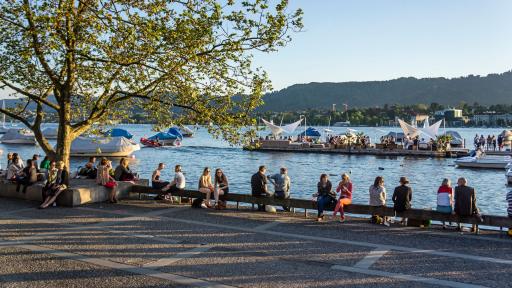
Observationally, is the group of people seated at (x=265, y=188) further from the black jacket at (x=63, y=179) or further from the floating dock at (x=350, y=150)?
the floating dock at (x=350, y=150)

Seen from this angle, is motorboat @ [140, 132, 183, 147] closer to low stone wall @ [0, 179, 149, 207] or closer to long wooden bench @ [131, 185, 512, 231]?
low stone wall @ [0, 179, 149, 207]

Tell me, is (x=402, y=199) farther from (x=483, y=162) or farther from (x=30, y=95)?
(x=483, y=162)

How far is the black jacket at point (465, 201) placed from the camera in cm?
1341

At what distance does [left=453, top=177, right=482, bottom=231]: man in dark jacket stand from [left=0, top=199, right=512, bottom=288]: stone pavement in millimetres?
650

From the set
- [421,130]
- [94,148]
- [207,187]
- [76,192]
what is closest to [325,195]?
[207,187]

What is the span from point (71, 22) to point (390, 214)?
11.3m

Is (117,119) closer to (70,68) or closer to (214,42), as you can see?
(70,68)

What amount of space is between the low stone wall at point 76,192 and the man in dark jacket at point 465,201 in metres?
11.2

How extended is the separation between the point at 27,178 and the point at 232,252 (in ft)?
33.7

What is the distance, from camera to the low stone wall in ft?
53.5

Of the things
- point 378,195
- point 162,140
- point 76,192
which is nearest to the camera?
point 378,195

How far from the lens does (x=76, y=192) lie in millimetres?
16359

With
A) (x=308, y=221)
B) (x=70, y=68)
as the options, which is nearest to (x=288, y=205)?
(x=308, y=221)

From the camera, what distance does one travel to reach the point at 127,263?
9883mm
